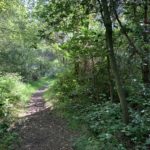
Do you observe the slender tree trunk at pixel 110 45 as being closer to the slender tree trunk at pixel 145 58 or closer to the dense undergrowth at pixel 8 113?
the slender tree trunk at pixel 145 58

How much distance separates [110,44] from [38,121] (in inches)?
184

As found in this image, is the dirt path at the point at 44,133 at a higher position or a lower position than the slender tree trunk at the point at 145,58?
lower

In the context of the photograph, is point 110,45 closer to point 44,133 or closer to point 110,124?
point 110,124

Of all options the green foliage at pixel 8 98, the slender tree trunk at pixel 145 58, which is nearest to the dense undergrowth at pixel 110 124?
the slender tree trunk at pixel 145 58

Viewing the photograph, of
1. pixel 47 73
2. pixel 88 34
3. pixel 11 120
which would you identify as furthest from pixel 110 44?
pixel 47 73

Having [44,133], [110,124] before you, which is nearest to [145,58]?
[110,124]

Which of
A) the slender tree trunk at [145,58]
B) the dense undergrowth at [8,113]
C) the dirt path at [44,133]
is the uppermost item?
the slender tree trunk at [145,58]

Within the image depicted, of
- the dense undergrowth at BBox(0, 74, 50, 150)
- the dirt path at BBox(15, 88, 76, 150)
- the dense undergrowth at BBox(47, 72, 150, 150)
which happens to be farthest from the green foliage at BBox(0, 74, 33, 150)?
the dense undergrowth at BBox(47, 72, 150, 150)

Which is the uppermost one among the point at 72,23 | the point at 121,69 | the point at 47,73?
the point at 72,23

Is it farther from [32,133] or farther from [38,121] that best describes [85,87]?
[32,133]

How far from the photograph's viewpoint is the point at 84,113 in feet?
30.1

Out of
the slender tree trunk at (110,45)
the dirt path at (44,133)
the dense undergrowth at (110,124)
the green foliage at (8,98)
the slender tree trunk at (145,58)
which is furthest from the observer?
the green foliage at (8,98)

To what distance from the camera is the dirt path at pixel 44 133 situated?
715 cm

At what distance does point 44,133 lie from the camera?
324 inches
